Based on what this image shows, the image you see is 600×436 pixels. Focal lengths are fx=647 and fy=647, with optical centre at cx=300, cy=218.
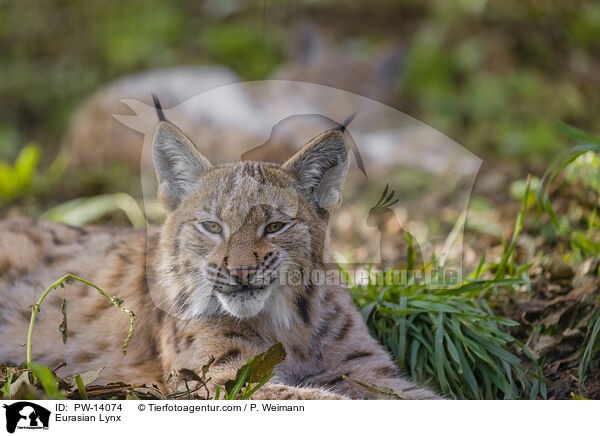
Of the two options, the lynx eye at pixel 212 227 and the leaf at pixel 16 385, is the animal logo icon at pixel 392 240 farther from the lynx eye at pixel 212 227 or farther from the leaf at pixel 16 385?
the leaf at pixel 16 385

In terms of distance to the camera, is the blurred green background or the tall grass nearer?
the tall grass

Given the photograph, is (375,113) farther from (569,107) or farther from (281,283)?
(281,283)

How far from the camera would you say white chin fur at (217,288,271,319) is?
3.05 m

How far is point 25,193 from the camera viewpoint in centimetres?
729

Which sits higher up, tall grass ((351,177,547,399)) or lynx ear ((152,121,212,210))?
lynx ear ((152,121,212,210))

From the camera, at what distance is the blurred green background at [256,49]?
956cm

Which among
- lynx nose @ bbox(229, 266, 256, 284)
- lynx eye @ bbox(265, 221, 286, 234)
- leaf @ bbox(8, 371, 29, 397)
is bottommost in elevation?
leaf @ bbox(8, 371, 29, 397)

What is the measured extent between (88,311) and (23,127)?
287 inches

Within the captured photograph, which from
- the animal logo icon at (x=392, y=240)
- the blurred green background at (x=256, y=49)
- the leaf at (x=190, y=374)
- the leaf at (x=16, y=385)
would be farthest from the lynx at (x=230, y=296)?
the blurred green background at (x=256, y=49)

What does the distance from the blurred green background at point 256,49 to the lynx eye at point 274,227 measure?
21.4 feet

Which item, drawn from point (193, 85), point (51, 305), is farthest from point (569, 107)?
point (51, 305)
